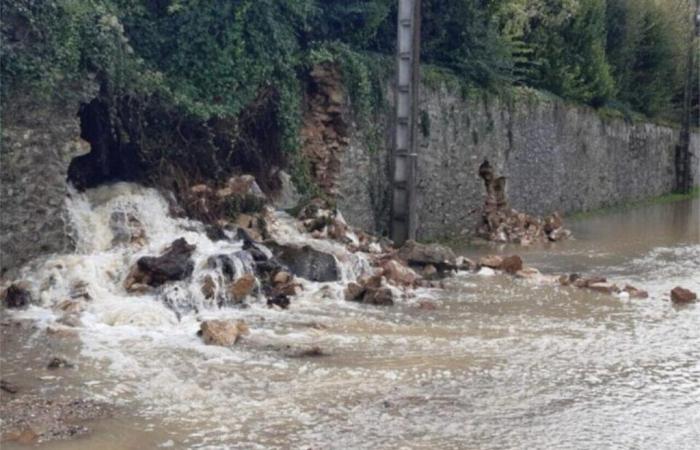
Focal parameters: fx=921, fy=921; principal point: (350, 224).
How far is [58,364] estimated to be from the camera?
8.03 m

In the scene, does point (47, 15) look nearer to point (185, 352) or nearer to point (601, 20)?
point (185, 352)

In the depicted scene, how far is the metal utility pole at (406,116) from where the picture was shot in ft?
53.5

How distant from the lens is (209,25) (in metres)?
13.9

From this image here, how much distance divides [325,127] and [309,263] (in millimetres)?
4339

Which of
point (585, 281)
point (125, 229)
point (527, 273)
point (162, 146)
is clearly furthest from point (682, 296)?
point (162, 146)

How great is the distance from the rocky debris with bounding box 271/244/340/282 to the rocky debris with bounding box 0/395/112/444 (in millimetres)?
5692

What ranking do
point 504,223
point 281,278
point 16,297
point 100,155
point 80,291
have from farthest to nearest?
1. point 504,223
2. point 100,155
3. point 281,278
4. point 80,291
5. point 16,297

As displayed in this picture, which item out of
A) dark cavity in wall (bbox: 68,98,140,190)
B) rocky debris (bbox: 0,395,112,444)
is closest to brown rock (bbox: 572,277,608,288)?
dark cavity in wall (bbox: 68,98,140,190)

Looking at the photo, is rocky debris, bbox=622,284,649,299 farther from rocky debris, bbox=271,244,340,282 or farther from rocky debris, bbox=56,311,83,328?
rocky debris, bbox=56,311,83,328

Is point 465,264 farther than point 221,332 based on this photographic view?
Yes

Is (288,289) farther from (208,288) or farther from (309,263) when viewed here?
(208,288)

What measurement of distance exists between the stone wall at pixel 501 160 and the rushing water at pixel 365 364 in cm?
404

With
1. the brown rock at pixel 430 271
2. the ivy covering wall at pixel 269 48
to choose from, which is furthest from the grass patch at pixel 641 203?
the brown rock at pixel 430 271

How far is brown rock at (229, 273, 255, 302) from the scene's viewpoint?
36.6ft
